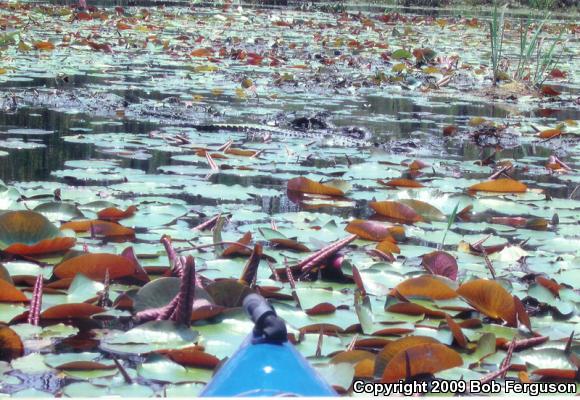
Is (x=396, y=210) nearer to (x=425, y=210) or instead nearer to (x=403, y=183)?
(x=425, y=210)

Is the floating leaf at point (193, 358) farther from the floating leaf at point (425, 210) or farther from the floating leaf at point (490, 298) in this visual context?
the floating leaf at point (425, 210)

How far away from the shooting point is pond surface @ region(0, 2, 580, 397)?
1.77 metres

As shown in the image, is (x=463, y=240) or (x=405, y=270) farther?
(x=463, y=240)

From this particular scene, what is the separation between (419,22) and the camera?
15.1 meters

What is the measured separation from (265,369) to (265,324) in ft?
0.21

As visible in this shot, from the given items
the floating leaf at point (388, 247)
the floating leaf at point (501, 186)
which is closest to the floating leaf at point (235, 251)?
the floating leaf at point (388, 247)

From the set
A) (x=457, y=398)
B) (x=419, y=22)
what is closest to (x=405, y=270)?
(x=457, y=398)

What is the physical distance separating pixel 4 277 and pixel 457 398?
3.26 ft

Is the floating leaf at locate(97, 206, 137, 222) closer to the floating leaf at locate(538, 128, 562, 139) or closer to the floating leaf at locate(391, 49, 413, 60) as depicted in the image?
the floating leaf at locate(538, 128, 562, 139)

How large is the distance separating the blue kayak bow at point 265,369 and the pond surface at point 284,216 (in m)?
0.29

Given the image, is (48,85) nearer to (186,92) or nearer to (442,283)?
(186,92)

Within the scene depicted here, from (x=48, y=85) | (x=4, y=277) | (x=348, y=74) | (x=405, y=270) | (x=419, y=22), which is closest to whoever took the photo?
(x=4, y=277)

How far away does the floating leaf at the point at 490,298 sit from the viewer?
2.00 meters

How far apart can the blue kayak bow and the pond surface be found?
0.29 metres
